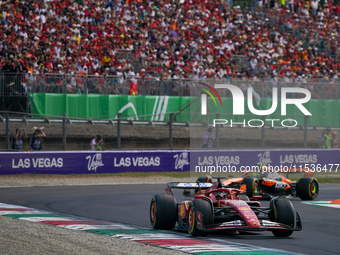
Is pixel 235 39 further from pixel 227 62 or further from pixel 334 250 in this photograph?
pixel 334 250

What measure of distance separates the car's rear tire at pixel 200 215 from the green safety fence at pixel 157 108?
15508 mm

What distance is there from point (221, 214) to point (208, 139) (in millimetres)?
14591

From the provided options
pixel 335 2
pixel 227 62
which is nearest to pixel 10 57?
pixel 227 62

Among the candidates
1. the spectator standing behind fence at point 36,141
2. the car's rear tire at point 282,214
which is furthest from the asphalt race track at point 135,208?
the spectator standing behind fence at point 36,141

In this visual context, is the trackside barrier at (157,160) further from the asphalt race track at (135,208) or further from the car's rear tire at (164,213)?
the car's rear tire at (164,213)

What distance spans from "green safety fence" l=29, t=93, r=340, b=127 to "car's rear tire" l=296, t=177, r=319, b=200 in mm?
8747

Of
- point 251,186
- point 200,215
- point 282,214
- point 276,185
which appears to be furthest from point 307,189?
point 200,215

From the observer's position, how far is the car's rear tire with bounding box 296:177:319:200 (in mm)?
17534

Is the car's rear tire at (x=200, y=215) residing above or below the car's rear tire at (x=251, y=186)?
above

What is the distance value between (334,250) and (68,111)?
60.7 ft

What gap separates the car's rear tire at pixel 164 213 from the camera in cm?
1152

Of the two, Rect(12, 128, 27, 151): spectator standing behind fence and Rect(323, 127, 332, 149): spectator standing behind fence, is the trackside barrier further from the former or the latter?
Rect(323, 127, 332, 149): spectator standing behind fence

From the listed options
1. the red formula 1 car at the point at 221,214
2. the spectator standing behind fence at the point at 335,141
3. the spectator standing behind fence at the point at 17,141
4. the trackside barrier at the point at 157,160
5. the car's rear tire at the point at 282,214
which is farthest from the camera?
the spectator standing behind fence at the point at 335,141

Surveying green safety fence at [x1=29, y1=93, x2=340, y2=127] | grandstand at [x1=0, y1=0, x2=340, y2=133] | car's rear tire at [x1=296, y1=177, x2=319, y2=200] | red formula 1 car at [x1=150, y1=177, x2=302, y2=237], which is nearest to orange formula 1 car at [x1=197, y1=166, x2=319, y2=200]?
car's rear tire at [x1=296, y1=177, x2=319, y2=200]
